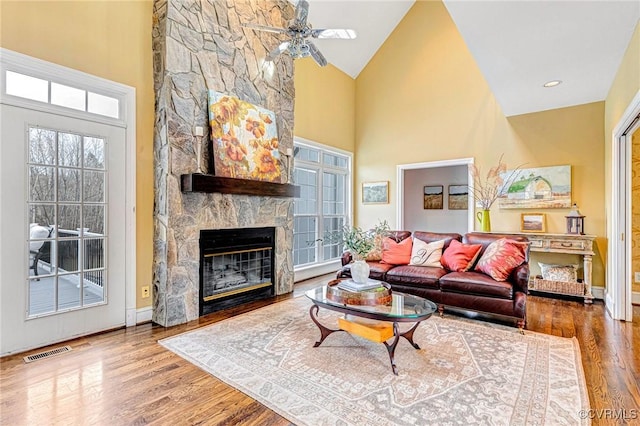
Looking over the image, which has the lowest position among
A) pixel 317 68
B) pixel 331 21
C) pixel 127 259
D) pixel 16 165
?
pixel 127 259

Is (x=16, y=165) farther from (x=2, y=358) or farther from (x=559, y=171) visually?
(x=559, y=171)

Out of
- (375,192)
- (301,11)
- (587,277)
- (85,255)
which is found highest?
(301,11)

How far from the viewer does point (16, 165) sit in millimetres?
2738

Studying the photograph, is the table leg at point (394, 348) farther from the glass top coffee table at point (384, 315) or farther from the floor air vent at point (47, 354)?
the floor air vent at point (47, 354)

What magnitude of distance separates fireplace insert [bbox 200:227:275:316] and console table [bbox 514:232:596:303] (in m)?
3.55

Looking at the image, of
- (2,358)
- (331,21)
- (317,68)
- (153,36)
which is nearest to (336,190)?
(317,68)

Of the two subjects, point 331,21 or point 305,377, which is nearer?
point 305,377

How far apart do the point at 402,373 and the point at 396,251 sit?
2278 mm

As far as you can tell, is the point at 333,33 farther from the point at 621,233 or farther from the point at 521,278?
the point at 621,233

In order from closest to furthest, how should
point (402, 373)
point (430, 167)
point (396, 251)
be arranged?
point (402, 373) < point (396, 251) < point (430, 167)

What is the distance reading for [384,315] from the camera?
246cm

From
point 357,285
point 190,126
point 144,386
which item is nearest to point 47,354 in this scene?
point 144,386

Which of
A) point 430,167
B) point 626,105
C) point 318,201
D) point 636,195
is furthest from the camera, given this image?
point 430,167

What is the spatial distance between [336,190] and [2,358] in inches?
209
